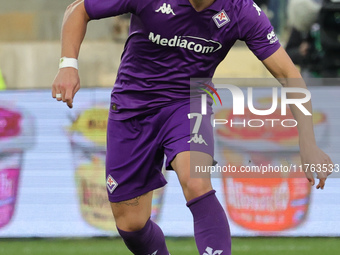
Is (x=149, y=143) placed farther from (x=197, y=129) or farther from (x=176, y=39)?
(x=176, y=39)

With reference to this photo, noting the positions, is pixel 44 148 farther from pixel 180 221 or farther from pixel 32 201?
pixel 180 221

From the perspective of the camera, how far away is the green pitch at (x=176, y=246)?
552 cm

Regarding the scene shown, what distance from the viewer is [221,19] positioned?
3820 millimetres

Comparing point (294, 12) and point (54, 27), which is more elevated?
point (294, 12)

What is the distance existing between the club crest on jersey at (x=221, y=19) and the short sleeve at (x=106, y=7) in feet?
1.34

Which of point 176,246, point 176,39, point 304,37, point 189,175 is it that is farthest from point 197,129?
point 304,37

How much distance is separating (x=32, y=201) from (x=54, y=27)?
4.96m

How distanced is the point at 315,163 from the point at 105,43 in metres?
6.88

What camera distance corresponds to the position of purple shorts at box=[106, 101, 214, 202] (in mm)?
3814

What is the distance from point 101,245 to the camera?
575 cm

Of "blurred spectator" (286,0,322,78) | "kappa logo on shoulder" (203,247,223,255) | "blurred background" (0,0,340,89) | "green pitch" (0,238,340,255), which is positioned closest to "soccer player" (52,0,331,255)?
"kappa logo on shoulder" (203,247,223,255)

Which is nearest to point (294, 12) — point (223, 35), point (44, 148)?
point (44, 148)

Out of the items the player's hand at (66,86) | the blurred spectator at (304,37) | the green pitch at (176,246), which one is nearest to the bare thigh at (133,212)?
the player's hand at (66,86)

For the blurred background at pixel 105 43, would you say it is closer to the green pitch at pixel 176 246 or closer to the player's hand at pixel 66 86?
the green pitch at pixel 176 246
